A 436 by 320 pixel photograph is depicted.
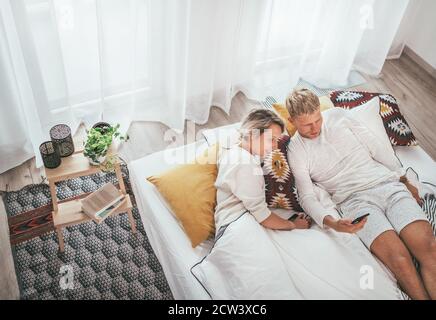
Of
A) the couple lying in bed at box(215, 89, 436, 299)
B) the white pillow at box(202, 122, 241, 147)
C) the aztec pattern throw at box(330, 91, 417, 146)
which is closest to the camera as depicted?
the couple lying in bed at box(215, 89, 436, 299)

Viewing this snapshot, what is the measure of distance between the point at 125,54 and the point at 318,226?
4.69 feet

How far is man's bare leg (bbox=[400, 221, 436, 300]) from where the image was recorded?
1.70 m

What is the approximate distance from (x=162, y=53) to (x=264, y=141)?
3.09ft

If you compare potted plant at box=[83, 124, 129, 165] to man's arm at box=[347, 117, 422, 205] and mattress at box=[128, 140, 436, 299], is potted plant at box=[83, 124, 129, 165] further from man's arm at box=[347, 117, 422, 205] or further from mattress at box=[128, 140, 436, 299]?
man's arm at box=[347, 117, 422, 205]

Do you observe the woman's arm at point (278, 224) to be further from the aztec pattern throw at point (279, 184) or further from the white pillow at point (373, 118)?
the white pillow at point (373, 118)

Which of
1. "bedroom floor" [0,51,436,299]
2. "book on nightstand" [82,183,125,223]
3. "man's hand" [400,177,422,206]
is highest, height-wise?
"man's hand" [400,177,422,206]

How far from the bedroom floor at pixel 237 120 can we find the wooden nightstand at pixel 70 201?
0.56ft

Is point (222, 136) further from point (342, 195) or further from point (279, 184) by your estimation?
point (342, 195)

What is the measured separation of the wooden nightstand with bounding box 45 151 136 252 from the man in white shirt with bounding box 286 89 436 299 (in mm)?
857

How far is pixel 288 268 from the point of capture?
5.49 feet

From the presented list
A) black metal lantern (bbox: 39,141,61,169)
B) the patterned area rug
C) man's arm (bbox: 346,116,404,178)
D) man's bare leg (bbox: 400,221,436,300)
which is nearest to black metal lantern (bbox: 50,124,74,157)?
black metal lantern (bbox: 39,141,61,169)
